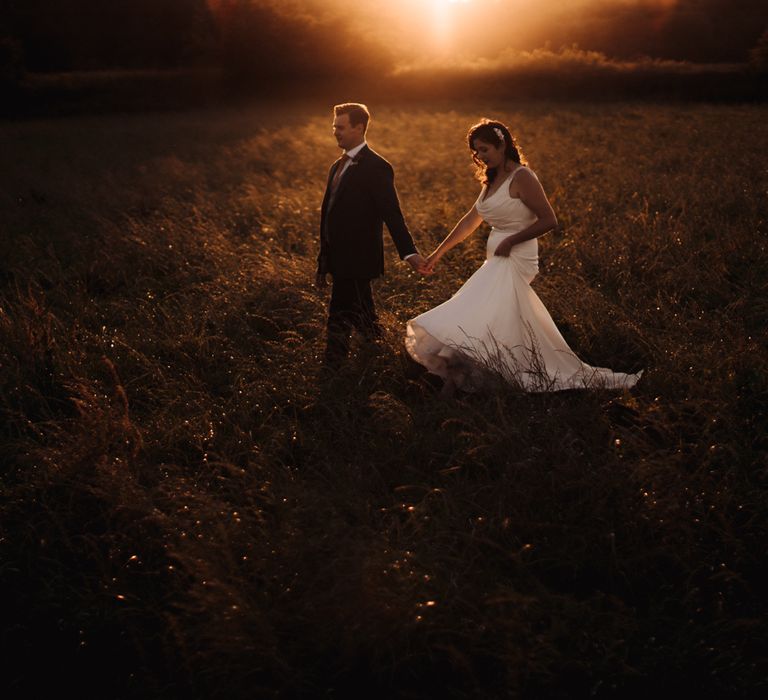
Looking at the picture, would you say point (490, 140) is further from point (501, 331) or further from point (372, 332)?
point (372, 332)

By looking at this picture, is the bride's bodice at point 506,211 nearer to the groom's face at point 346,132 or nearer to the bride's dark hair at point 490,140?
the bride's dark hair at point 490,140

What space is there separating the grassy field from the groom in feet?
0.95

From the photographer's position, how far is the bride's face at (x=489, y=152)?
4422 millimetres

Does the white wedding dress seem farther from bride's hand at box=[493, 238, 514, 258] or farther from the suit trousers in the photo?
the suit trousers

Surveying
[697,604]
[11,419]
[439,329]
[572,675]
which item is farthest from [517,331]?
[11,419]

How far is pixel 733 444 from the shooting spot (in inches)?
137

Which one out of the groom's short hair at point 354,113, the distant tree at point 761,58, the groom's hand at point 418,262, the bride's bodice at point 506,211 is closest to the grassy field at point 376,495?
the groom's hand at point 418,262

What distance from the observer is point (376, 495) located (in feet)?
11.1

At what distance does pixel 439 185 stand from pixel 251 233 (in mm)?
4264

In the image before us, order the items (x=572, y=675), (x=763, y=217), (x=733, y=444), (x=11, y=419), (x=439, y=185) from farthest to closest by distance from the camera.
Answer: (x=439, y=185) < (x=763, y=217) < (x=11, y=419) < (x=733, y=444) < (x=572, y=675)

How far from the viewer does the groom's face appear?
4.68 m

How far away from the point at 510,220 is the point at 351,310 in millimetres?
1334

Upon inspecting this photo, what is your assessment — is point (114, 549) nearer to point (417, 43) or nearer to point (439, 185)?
point (439, 185)

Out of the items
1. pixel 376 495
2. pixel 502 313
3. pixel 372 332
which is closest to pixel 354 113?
pixel 372 332
